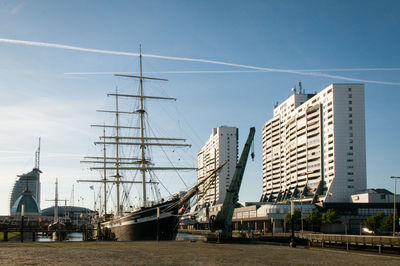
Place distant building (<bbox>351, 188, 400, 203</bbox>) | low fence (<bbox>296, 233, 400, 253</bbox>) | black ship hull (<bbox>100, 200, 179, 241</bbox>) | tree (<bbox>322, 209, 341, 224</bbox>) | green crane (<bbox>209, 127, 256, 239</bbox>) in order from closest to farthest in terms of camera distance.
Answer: low fence (<bbox>296, 233, 400, 253</bbox>)
green crane (<bbox>209, 127, 256, 239</bbox>)
black ship hull (<bbox>100, 200, 179, 241</bbox>)
tree (<bbox>322, 209, 341, 224</bbox>)
distant building (<bbox>351, 188, 400, 203</bbox>)

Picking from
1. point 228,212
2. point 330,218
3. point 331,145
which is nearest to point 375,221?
point 330,218

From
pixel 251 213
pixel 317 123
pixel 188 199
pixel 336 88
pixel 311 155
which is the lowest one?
pixel 251 213

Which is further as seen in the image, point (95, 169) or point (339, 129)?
point (339, 129)

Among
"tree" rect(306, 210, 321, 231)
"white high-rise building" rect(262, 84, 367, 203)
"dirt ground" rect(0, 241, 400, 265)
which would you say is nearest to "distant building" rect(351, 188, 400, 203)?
"white high-rise building" rect(262, 84, 367, 203)

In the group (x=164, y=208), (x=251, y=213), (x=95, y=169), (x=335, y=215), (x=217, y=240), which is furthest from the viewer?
(x=251, y=213)

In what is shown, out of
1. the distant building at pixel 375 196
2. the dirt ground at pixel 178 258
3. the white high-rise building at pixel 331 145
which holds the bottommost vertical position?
the distant building at pixel 375 196

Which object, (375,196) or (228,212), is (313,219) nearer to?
(375,196)

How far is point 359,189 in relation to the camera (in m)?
146

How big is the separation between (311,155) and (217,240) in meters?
129

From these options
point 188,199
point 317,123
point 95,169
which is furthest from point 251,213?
point 188,199

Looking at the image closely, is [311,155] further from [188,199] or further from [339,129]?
[188,199]

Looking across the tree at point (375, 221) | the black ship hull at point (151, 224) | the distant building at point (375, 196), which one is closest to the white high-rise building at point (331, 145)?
the distant building at point (375, 196)

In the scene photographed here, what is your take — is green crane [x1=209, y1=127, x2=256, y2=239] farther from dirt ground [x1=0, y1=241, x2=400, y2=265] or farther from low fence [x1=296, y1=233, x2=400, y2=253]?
dirt ground [x1=0, y1=241, x2=400, y2=265]

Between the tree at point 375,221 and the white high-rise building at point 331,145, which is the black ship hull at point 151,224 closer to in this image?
the tree at point 375,221
